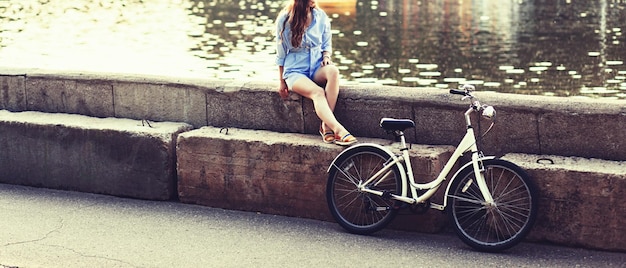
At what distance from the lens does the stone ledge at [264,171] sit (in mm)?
7118

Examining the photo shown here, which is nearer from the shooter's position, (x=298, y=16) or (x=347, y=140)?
(x=347, y=140)

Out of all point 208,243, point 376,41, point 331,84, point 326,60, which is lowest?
point 376,41

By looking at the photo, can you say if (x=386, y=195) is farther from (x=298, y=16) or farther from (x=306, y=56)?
(x=298, y=16)

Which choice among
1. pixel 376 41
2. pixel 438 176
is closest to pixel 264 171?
pixel 438 176

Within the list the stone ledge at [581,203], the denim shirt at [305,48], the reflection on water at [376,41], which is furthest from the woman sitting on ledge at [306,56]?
the reflection on water at [376,41]

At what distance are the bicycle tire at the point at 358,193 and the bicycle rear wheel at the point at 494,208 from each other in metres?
0.46

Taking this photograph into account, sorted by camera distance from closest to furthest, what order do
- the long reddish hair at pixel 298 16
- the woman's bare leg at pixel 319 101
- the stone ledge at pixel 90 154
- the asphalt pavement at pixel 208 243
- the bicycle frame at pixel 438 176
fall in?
the asphalt pavement at pixel 208 243
the bicycle frame at pixel 438 176
the woman's bare leg at pixel 319 101
the long reddish hair at pixel 298 16
the stone ledge at pixel 90 154

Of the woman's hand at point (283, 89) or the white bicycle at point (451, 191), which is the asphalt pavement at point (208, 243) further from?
the woman's hand at point (283, 89)

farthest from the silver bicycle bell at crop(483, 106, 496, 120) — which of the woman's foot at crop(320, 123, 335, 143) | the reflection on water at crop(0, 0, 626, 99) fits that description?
the reflection on water at crop(0, 0, 626, 99)

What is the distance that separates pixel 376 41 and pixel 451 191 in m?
23.6

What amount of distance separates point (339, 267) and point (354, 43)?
23420 millimetres

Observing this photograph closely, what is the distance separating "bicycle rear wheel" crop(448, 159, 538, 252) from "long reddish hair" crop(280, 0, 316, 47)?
1.72 m

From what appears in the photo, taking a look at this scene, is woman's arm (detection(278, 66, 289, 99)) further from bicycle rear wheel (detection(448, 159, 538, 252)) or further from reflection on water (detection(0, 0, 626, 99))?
reflection on water (detection(0, 0, 626, 99))

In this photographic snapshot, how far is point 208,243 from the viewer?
6.83 metres
